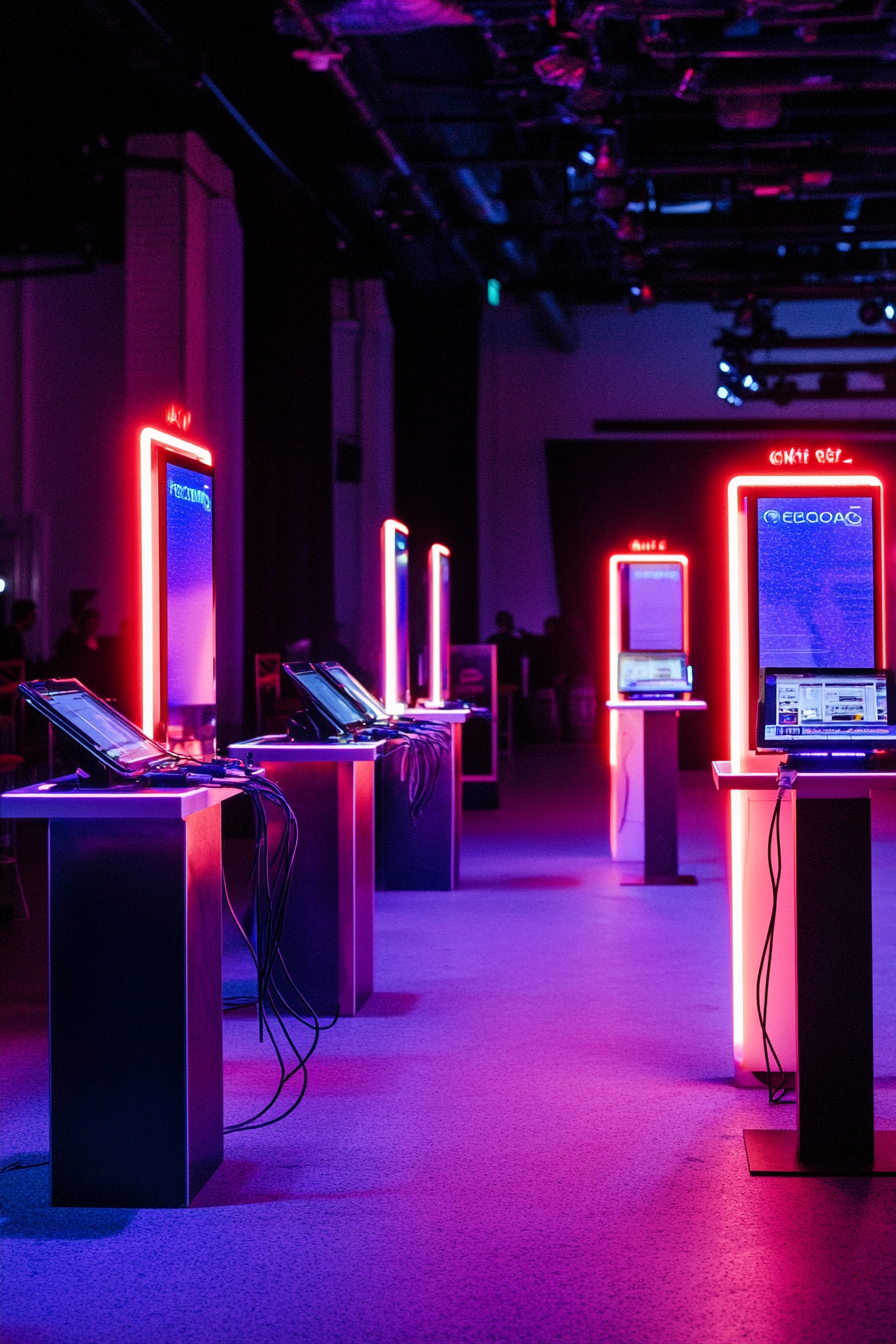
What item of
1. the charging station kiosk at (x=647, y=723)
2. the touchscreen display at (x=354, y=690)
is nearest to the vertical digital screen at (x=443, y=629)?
the charging station kiosk at (x=647, y=723)

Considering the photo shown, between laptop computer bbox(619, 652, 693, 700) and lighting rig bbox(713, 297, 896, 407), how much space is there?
23.7 feet

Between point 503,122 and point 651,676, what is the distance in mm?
4550

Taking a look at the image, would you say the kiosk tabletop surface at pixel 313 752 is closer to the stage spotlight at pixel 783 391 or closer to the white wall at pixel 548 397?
the stage spotlight at pixel 783 391

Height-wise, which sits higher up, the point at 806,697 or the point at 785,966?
the point at 806,697

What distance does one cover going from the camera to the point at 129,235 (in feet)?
32.5

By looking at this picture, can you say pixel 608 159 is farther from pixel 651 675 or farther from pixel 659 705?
pixel 659 705

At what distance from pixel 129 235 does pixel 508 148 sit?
3338 millimetres

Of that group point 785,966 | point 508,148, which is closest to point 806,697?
point 785,966

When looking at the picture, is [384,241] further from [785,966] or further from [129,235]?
[785,966]

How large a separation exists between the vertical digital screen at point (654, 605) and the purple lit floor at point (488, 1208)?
3.28 m

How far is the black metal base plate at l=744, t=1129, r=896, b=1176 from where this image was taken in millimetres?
3109

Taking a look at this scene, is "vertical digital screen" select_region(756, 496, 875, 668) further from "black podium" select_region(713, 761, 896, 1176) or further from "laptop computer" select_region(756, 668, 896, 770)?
"black podium" select_region(713, 761, 896, 1176)

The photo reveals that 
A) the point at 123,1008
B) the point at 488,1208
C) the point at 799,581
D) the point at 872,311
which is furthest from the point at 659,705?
the point at 872,311

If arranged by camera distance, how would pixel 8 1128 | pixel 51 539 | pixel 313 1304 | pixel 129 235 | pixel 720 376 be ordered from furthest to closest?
pixel 720 376 < pixel 51 539 < pixel 129 235 < pixel 8 1128 < pixel 313 1304
